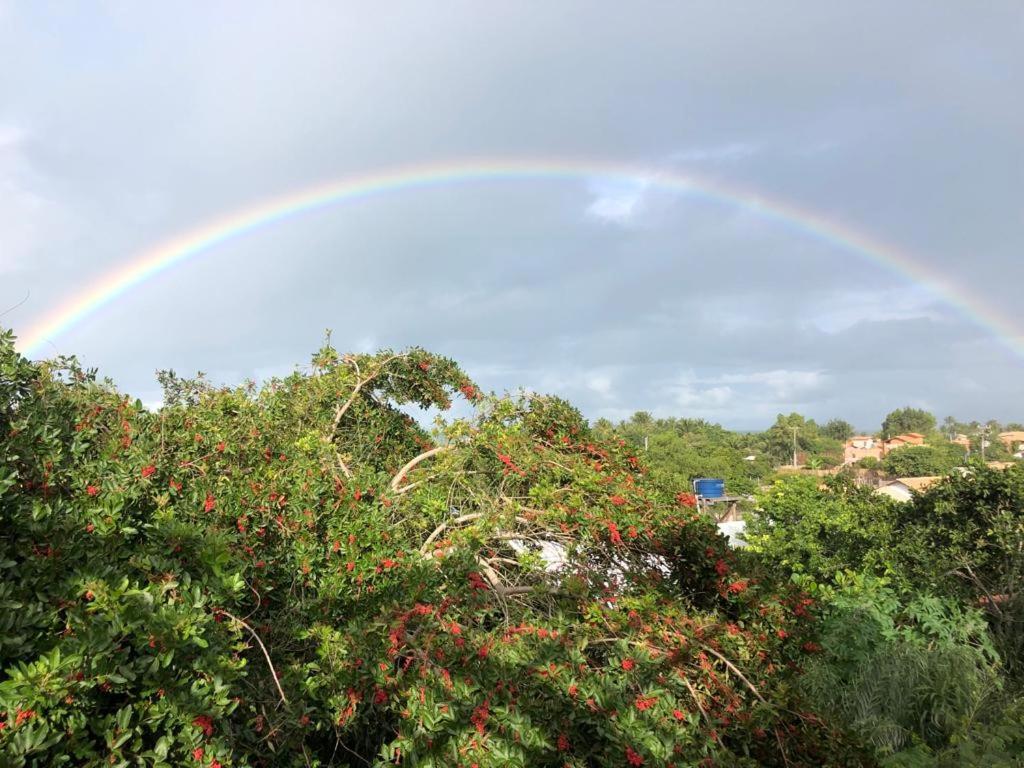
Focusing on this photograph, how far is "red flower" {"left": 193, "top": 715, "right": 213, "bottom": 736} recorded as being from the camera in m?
2.14

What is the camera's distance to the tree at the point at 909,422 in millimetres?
111000

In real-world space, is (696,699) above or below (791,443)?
below

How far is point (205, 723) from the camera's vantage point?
7.08 feet

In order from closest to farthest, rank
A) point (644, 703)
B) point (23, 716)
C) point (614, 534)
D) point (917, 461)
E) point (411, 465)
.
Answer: point (23, 716) < point (644, 703) < point (614, 534) < point (411, 465) < point (917, 461)

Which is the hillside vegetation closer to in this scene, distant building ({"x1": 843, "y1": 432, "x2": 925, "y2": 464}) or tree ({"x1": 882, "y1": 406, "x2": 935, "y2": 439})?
distant building ({"x1": 843, "y1": 432, "x2": 925, "y2": 464})

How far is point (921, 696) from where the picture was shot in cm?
563

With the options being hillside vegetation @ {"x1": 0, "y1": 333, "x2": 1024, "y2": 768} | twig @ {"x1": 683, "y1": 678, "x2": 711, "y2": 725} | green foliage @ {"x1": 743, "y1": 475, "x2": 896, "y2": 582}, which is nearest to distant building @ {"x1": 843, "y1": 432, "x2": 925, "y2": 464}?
green foliage @ {"x1": 743, "y1": 475, "x2": 896, "y2": 582}

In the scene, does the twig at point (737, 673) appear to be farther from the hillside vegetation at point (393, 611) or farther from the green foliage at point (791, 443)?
the green foliage at point (791, 443)

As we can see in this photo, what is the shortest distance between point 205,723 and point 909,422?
12963cm

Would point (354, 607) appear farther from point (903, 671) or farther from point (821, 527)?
point (821, 527)

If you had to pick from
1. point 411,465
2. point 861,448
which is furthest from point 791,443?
point 411,465

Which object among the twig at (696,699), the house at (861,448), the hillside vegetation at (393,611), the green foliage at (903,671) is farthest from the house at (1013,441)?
the twig at (696,699)

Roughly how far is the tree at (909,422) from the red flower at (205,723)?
125 metres

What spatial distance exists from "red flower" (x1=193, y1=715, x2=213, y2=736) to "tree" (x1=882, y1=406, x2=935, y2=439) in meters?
125
